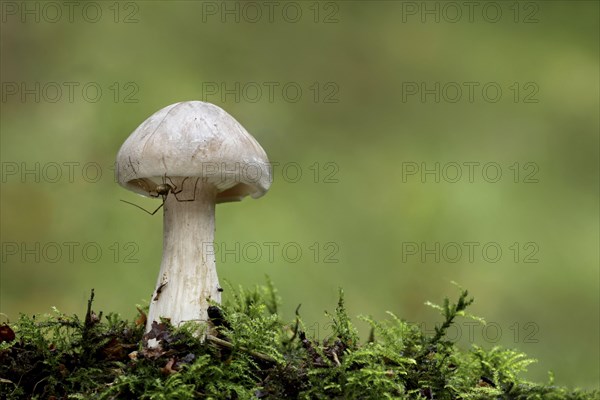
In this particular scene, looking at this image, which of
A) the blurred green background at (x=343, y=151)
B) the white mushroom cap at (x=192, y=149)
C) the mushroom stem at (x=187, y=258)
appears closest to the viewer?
the white mushroom cap at (x=192, y=149)

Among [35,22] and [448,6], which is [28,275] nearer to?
[35,22]

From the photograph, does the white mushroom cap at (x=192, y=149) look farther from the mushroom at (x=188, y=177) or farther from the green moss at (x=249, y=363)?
the green moss at (x=249, y=363)

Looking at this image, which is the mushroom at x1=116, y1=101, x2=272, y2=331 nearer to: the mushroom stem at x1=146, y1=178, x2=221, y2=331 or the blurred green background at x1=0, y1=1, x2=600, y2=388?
the mushroom stem at x1=146, y1=178, x2=221, y2=331

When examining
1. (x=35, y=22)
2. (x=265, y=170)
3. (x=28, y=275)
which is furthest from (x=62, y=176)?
(x=265, y=170)

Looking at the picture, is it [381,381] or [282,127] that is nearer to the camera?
[381,381]

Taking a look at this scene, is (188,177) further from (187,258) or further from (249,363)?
(249,363)

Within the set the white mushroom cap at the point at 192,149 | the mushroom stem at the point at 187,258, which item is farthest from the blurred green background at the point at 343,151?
the white mushroom cap at the point at 192,149

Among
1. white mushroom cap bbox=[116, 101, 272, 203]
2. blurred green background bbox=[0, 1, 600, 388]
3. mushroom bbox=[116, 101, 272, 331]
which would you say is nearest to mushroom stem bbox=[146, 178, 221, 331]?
mushroom bbox=[116, 101, 272, 331]
